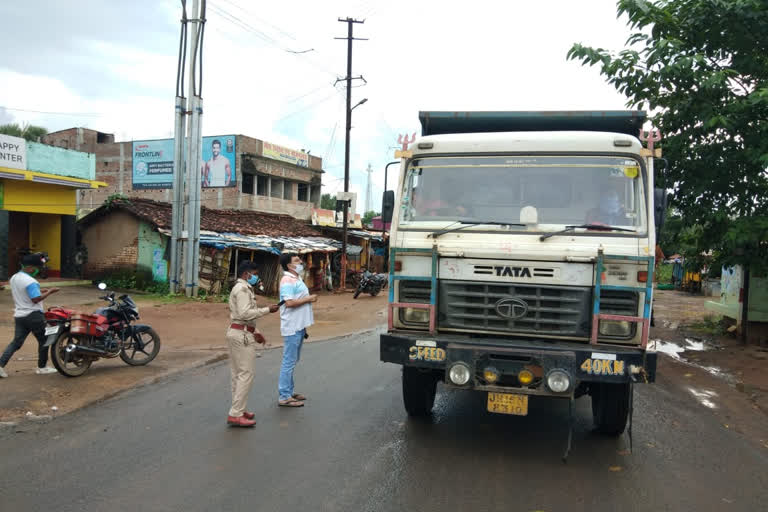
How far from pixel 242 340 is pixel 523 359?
2.73m

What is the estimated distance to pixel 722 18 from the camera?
360 inches

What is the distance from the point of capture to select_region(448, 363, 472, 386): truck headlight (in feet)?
15.4

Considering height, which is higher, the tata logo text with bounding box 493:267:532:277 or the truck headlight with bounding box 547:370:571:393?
the tata logo text with bounding box 493:267:532:277

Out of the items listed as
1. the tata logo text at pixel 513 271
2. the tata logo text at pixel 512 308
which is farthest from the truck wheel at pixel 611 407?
the tata logo text at pixel 513 271

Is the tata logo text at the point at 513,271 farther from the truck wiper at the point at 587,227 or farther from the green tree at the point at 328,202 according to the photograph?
the green tree at the point at 328,202

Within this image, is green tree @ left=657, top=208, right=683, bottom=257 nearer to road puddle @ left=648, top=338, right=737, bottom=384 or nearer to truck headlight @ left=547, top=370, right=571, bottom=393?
road puddle @ left=648, top=338, right=737, bottom=384

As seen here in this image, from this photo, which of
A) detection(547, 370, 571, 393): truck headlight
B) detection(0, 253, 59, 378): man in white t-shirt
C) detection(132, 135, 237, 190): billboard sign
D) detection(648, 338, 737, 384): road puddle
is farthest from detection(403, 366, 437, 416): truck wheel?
detection(132, 135, 237, 190): billboard sign

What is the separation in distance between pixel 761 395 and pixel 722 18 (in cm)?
576

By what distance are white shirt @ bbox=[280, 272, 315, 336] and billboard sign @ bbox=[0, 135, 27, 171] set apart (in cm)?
1407

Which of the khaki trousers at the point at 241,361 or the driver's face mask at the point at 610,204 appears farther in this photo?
the khaki trousers at the point at 241,361

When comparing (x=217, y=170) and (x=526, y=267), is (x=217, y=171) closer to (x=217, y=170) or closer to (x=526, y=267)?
(x=217, y=170)

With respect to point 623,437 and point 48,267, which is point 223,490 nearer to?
point 623,437

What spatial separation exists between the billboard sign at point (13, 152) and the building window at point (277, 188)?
1674cm

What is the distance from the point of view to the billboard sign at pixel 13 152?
1620cm
